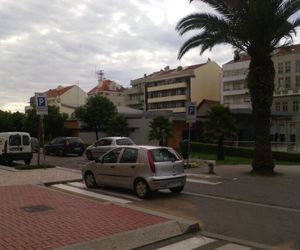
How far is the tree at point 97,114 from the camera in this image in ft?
158

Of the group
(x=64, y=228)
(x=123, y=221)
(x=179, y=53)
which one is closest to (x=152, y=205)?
(x=123, y=221)

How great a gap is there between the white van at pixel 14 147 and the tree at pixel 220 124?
1132 centimetres

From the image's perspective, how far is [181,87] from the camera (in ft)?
320

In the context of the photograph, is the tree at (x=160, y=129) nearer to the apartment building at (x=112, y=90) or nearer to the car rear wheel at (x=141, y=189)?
the car rear wheel at (x=141, y=189)

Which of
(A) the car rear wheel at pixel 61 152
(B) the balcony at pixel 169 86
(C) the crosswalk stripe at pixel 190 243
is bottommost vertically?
(C) the crosswalk stripe at pixel 190 243

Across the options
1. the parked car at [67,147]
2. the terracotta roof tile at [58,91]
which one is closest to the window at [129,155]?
the parked car at [67,147]

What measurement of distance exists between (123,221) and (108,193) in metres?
5.03

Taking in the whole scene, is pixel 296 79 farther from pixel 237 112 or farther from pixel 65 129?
pixel 65 129

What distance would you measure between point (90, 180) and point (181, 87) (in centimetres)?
8344

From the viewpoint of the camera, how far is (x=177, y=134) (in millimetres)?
46969

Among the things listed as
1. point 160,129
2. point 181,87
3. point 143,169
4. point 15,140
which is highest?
point 181,87

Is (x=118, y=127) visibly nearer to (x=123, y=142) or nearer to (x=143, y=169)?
(x=123, y=142)

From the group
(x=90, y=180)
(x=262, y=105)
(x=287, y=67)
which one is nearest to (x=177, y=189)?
(x=90, y=180)

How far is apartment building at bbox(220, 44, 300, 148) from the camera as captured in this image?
5228cm
